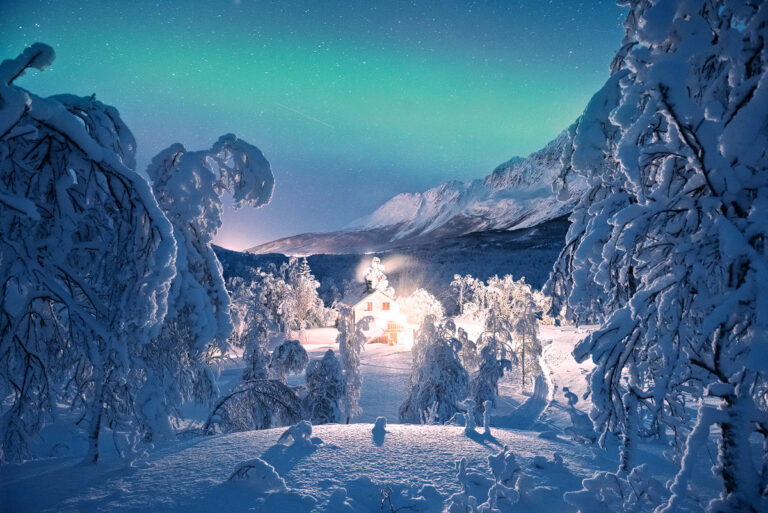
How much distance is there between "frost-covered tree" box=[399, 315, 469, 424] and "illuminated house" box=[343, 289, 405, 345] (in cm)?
2399

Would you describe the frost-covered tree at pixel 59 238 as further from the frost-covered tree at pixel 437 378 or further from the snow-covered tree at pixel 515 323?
the snow-covered tree at pixel 515 323

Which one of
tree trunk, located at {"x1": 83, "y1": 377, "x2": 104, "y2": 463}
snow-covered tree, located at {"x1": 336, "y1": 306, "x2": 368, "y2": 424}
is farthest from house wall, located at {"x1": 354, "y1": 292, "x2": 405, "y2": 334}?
tree trunk, located at {"x1": 83, "y1": 377, "x2": 104, "y2": 463}

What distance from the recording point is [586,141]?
4977 mm

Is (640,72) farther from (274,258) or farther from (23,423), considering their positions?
(274,258)

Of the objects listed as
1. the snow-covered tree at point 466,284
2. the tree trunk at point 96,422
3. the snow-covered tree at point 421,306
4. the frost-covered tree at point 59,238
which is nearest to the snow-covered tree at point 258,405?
the tree trunk at point 96,422

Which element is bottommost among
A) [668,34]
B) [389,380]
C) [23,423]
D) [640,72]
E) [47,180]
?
[389,380]

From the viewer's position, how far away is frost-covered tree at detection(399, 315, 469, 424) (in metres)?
17.0

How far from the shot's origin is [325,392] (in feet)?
51.6

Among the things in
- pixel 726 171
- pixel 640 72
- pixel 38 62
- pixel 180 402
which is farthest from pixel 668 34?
pixel 180 402

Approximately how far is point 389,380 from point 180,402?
21649 millimetres

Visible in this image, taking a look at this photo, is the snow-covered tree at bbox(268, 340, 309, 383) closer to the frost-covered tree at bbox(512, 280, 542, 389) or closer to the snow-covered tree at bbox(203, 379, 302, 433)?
the snow-covered tree at bbox(203, 379, 302, 433)

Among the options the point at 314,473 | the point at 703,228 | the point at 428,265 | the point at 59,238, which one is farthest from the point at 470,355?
the point at 428,265

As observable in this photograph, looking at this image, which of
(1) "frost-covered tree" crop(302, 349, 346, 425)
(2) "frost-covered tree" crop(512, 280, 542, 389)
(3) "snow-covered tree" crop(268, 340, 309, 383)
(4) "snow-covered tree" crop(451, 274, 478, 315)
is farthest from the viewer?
(4) "snow-covered tree" crop(451, 274, 478, 315)

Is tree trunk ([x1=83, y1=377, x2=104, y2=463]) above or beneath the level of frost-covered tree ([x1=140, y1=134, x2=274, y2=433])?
beneath
